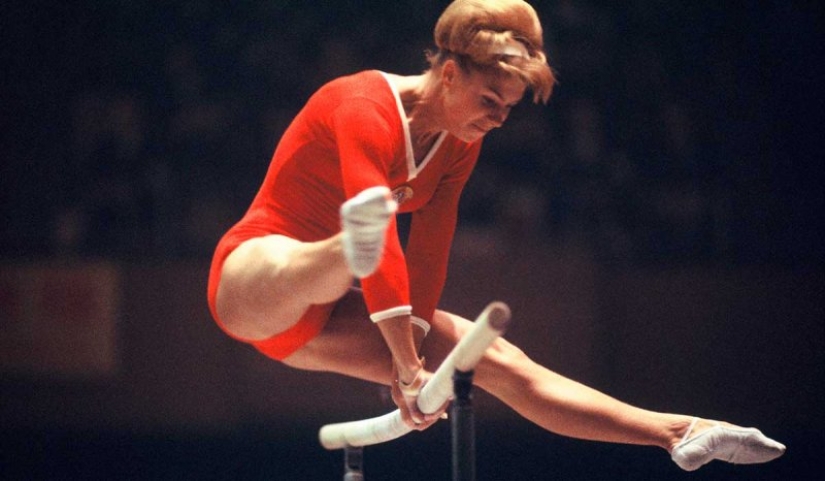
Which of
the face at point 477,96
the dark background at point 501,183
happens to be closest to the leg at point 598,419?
the face at point 477,96

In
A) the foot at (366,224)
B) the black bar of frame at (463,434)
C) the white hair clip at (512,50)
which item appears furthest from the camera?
the white hair clip at (512,50)

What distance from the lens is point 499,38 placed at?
196 cm

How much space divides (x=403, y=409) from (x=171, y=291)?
8.54 ft

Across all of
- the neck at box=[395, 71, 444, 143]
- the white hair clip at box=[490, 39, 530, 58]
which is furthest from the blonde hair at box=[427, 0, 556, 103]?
the neck at box=[395, 71, 444, 143]

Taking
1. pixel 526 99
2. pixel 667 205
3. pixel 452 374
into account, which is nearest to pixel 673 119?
pixel 667 205

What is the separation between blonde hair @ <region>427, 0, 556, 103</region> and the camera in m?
1.96

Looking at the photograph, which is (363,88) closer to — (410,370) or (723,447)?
(410,370)

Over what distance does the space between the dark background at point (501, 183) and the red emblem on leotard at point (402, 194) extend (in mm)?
1886

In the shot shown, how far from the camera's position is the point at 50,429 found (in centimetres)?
421

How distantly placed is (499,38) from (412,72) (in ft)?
10.0

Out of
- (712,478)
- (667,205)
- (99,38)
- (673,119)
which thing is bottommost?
(712,478)

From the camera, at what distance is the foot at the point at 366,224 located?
4.84 feet

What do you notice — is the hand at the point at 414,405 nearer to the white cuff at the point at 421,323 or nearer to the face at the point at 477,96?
the white cuff at the point at 421,323

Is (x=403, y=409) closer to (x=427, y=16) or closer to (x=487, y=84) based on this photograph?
(x=487, y=84)
